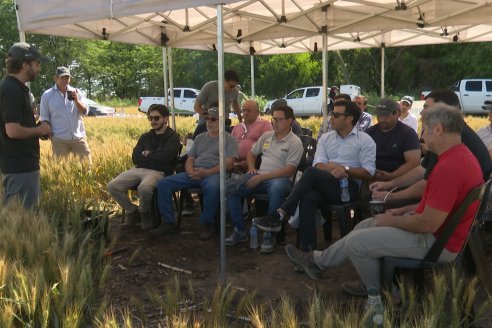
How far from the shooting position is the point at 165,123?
18.5ft

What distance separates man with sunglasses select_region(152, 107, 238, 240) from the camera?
4961 millimetres

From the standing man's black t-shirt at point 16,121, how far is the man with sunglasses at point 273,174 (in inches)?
69.6

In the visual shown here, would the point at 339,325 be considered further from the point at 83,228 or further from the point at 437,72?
the point at 437,72

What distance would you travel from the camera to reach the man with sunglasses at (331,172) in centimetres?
432

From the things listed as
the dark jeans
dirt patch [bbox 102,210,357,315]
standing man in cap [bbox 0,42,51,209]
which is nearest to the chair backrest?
dirt patch [bbox 102,210,357,315]

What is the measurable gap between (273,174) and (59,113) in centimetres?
329

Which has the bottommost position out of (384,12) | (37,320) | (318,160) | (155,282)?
(155,282)

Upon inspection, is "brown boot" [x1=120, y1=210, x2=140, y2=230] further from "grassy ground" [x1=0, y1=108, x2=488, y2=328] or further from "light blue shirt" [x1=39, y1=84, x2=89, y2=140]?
"light blue shirt" [x1=39, y1=84, x2=89, y2=140]

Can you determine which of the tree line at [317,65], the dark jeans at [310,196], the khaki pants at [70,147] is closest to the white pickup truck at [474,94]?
the tree line at [317,65]

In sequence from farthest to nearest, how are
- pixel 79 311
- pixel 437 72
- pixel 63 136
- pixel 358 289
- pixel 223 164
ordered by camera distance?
pixel 437 72 < pixel 63 136 < pixel 223 164 < pixel 358 289 < pixel 79 311

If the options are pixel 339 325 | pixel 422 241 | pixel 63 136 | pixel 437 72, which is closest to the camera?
pixel 339 325

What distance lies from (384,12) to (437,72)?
98.8 feet

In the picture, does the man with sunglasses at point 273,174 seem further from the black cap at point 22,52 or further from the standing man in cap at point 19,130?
the black cap at point 22,52

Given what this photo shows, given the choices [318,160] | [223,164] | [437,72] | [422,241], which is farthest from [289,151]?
[437,72]
